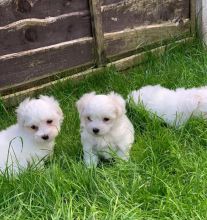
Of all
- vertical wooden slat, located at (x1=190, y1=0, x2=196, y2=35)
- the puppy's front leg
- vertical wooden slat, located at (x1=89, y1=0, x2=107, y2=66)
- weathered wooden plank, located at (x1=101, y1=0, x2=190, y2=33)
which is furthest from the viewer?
vertical wooden slat, located at (x1=190, y1=0, x2=196, y2=35)

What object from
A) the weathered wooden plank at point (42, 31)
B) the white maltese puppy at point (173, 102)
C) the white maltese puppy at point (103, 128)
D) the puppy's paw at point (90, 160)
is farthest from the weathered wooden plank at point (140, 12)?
the puppy's paw at point (90, 160)

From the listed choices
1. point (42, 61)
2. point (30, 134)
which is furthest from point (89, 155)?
point (42, 61)

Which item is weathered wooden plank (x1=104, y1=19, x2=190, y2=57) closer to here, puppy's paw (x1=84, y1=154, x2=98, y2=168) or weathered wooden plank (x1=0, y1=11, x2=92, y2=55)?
weathered wooden plank (x1=0, y1=11, x2=92, y2=55)

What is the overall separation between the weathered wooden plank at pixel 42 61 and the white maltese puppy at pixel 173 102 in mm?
943

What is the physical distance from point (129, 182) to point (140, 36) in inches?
121

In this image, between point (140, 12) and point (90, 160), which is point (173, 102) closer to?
point (90, 160)

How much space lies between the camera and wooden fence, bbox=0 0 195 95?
5137 mm

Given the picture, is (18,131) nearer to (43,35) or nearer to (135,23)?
(43,35)

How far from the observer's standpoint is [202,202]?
3.22 m

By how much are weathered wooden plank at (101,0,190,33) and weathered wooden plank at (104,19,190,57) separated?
62 millimetres

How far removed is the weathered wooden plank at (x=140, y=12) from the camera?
19.5ft

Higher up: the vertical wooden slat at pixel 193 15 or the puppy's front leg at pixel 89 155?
the vertical wooden slat at pixel 193 15

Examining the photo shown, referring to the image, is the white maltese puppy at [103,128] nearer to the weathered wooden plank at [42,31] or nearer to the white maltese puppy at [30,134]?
the white maltese puppy at [30,134]

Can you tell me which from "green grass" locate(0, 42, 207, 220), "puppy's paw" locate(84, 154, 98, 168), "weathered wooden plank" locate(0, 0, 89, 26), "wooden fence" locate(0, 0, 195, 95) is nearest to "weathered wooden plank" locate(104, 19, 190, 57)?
"wooden fence" locate(0, 0, 195, 95)
